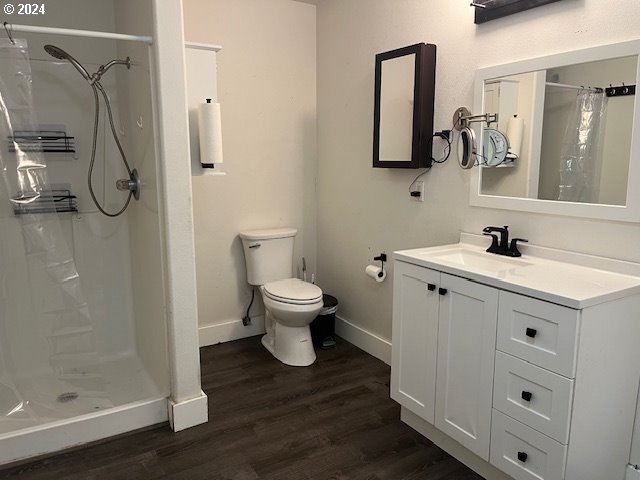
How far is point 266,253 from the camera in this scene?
3.32 metres

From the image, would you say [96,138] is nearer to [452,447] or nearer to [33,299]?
[33,299]

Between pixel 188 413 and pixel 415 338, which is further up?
pixel 415 338

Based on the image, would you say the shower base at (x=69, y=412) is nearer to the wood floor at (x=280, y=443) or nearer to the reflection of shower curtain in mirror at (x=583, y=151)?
the wood floor at (x=280, y=443)

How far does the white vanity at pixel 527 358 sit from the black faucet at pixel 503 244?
43 millimetres

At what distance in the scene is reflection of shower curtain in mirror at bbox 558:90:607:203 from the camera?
190 cm

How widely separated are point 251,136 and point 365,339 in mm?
1635

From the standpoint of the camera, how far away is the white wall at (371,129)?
1.93m

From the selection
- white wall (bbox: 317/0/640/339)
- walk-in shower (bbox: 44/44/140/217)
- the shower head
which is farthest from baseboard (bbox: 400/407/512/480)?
the shower head

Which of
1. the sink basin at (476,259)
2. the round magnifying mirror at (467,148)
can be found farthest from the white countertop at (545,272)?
the round magnifying mirror at (467,148)

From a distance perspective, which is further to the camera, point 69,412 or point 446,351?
point 69,412

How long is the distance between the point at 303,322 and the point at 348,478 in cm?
113

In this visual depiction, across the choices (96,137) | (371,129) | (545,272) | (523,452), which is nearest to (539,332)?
(545,272)

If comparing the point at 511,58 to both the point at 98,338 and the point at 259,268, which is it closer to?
the point at 259,268

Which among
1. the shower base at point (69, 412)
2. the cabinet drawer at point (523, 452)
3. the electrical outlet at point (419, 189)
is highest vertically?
the electrical outlet at point (419, 189)
